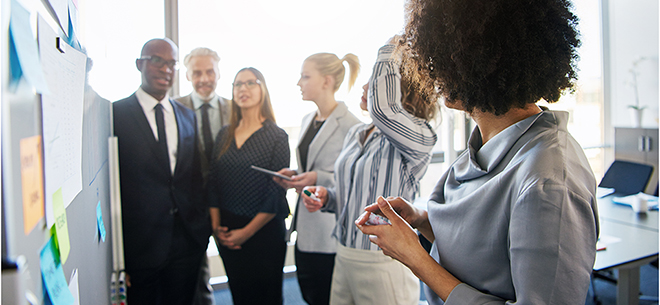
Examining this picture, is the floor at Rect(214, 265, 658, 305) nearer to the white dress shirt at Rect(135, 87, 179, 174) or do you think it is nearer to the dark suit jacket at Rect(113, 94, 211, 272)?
the dark suit jacket at Rect(113, 94, 211, 272)

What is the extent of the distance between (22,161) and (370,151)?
133cm

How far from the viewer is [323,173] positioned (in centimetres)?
221

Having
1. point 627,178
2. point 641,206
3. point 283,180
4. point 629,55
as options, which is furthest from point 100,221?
point 629,55

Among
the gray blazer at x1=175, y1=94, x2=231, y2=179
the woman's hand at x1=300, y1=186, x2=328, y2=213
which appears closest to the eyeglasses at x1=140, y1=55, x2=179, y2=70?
the gray blazer at x1=175, y1=94, x2=231, y2=179

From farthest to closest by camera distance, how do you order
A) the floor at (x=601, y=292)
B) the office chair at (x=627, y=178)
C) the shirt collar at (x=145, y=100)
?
the office chair at (x=627, y=178), the floor at (x=601, y=292), the shirt collar at (x=145, y=100)

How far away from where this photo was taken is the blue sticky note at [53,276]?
0.60 metres

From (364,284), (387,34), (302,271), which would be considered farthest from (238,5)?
(364,284)

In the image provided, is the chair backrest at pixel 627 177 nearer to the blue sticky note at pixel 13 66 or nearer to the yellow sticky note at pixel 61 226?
the yellow sticky note at pixel 61 226

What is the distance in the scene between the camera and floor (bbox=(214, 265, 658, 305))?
2.84 m

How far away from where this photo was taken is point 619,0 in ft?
15.6

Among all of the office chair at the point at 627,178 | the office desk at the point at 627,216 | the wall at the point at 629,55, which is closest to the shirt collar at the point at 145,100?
the office desk at the point at 627,216

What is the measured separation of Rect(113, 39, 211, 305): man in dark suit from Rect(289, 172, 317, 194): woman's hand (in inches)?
19.4

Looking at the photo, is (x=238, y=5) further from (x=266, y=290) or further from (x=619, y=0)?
(x=619, y=0)

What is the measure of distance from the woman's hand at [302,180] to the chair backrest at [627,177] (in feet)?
8.73
